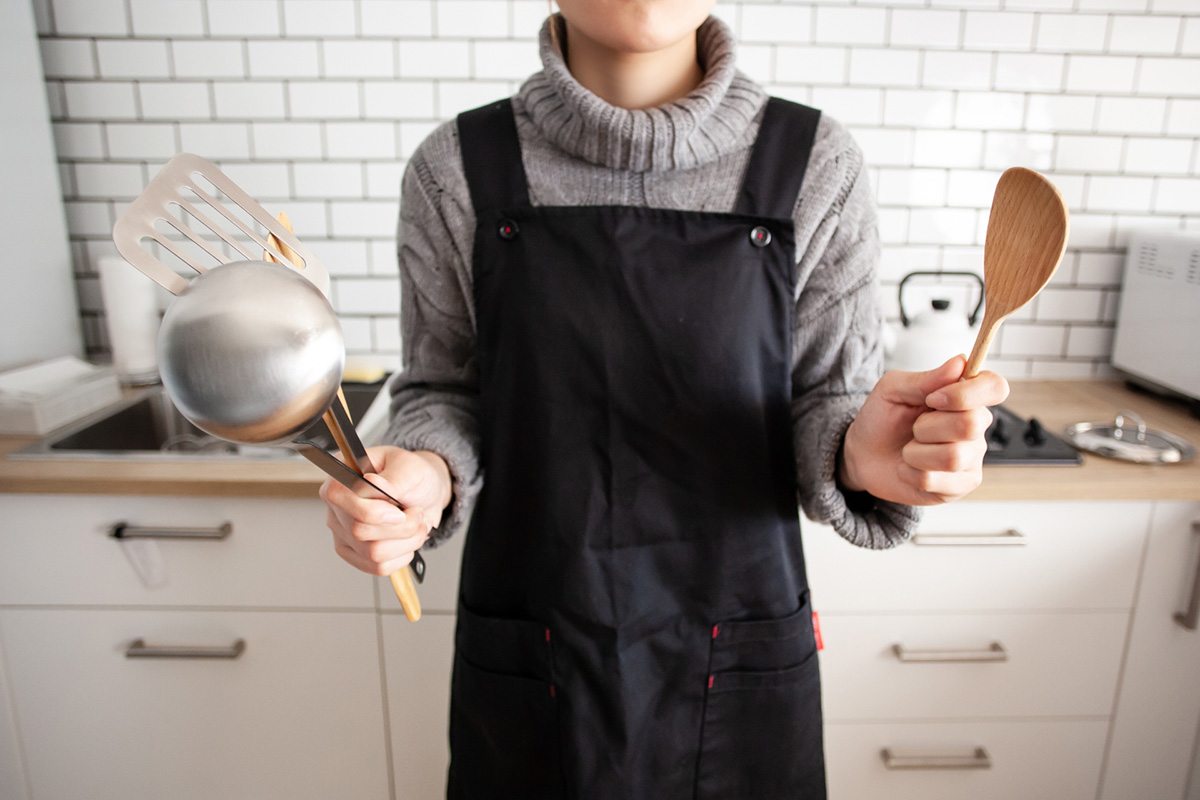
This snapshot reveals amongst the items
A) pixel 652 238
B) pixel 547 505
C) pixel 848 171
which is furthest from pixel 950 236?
pixel 547 505

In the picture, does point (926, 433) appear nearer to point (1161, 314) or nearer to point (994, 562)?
point (994, 562)

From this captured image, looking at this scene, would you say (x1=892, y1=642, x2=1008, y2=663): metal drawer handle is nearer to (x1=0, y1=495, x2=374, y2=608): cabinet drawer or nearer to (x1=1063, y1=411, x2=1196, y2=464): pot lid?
(x1=1063, y1=411, x2=1196, y2=464): pot lid

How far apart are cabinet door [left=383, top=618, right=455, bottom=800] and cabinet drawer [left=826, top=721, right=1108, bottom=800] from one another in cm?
62

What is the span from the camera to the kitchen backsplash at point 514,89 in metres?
1.47

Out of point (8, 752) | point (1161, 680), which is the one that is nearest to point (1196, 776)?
point (1161, 680)

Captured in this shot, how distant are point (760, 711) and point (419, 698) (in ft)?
2.02

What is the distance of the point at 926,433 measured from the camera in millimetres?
542

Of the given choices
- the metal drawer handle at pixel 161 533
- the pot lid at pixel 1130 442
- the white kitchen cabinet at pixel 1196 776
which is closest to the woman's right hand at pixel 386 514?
the metal drawer handle at pixel 161 533

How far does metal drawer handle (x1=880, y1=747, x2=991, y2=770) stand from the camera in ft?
4.04

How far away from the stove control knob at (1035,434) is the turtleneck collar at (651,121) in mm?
774

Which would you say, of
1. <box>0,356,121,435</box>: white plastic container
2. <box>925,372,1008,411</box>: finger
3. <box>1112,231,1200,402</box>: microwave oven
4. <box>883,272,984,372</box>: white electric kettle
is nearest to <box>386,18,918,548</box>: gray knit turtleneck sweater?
<box>925,372,1008,411</box>: finger

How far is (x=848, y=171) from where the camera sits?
2.52 ft

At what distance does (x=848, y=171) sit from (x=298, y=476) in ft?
2.78

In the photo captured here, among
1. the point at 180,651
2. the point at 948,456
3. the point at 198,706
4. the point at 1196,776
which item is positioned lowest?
the point at 1196,776
